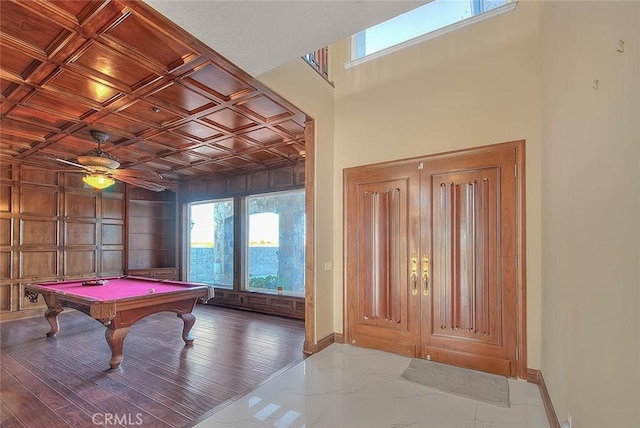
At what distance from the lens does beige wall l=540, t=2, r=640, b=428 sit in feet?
3.82

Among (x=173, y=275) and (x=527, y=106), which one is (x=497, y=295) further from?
(x=173, y=275)

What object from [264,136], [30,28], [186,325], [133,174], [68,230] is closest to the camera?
[30,28]

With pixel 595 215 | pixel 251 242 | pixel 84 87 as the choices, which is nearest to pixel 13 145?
pixel 84 87

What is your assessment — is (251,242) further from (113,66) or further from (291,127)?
(113,66)

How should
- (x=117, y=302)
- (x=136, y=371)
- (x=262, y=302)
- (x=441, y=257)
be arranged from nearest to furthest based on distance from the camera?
1. (x=117, y=302)
2. (x=136, y=371)
3. (x=441, y=257)
4. (x=262, y=302)

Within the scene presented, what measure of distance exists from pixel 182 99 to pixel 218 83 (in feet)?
2.06

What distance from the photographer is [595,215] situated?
4.93ft

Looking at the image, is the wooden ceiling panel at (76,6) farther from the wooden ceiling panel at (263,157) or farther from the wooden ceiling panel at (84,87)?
the wooden ceiling panel at (263,157)

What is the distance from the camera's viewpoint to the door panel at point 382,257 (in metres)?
3.64

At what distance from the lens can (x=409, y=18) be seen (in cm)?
392

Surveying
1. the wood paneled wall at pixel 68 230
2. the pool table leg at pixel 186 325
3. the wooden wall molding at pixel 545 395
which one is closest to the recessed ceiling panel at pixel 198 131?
the pool table leg at pixel 186 325

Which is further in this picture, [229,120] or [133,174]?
[133,174]

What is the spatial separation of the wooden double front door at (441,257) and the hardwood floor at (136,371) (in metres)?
1.33

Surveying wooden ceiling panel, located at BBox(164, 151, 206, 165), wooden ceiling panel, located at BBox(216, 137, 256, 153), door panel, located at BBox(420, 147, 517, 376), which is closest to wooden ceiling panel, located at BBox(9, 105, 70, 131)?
wooden ceiling panel, located at BBox(164, 151, 206, 165)
